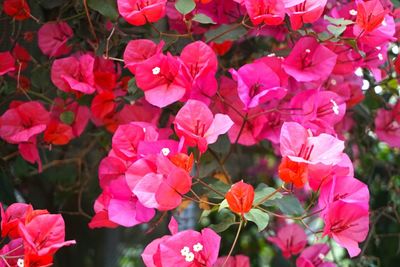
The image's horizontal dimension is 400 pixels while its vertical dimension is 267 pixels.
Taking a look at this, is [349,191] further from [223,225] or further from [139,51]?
[139,51]

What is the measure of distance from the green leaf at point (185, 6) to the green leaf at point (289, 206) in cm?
28

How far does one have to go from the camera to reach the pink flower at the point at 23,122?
94 cm

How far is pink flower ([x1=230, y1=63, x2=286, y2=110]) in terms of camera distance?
83cm

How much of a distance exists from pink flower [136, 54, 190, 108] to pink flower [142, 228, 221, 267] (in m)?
0.18

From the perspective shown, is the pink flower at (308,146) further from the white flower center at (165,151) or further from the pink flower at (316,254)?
the pink flower at (316,254)

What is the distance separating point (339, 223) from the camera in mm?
762

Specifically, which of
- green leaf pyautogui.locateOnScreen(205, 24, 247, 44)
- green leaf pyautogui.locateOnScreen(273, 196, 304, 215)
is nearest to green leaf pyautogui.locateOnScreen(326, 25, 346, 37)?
green leaf pyautogui.locateOnScreen(205, 24, 247, 44)

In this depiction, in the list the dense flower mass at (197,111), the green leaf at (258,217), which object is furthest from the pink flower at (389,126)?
the green leaf at (258,217)

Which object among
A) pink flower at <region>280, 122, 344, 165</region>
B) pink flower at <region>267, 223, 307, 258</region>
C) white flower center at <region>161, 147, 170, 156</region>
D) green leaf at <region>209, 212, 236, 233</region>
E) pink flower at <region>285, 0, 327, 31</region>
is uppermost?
pink flower at <region>285, 0, 327, 31</region>

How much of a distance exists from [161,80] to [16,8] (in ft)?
0.93

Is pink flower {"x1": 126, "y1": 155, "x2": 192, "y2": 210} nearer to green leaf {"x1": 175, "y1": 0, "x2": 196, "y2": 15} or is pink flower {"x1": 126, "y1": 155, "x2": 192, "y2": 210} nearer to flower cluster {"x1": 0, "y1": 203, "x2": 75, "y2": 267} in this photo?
flower cluster {"x1": 0, "y1": 203, "x2": 75, "y2": 267}

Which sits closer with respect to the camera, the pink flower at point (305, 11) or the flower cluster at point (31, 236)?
the flower cluster at point (31, 236)

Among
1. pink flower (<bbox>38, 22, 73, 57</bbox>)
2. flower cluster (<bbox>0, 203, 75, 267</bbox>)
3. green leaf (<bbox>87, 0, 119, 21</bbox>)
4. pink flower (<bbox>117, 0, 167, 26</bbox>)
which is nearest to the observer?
flower cluster (<bbox>0, 203, 75, 267</bbox>)

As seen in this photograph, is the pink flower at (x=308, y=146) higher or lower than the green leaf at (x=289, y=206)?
higher
